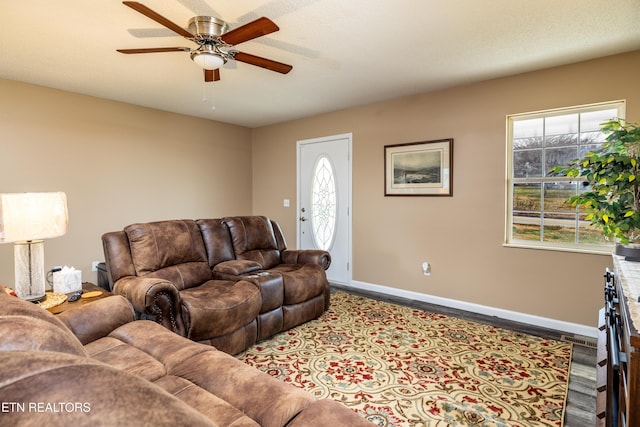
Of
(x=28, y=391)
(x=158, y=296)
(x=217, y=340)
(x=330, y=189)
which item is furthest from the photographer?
(x=330, y=189)

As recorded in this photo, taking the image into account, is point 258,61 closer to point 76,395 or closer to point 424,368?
point 76,395

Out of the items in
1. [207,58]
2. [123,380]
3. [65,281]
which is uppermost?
[207,58]

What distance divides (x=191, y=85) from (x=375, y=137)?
227 centimetres

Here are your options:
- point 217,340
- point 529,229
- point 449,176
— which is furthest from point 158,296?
point 529,229

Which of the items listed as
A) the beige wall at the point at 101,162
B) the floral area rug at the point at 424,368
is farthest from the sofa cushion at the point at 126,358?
the beige wall at the point at 101,162

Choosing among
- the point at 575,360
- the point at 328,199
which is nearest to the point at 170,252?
the point at 328,199

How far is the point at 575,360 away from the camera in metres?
2.50

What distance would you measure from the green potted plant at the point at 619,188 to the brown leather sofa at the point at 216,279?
226 cm

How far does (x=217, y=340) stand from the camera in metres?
2.42

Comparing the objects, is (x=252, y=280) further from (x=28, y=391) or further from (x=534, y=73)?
(x=534, y=73)

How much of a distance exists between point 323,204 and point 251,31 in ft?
10.4

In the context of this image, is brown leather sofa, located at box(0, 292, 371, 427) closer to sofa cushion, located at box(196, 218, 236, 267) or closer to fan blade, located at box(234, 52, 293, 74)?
sofa cushion, located at box(196, 218, 236, 267)

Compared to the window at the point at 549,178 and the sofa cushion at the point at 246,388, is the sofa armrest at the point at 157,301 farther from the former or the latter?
the window at the point at 549,178

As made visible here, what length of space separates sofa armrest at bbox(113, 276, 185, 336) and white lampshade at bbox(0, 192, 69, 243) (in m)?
0.58
